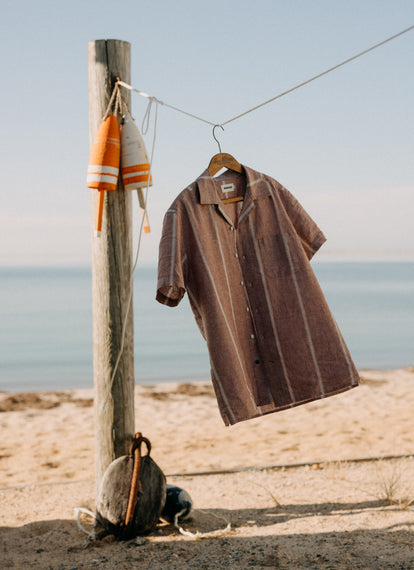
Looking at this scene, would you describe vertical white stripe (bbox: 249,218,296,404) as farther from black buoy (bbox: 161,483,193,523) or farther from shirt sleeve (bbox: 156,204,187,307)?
black buoy (bbox: 161,483,193,523)

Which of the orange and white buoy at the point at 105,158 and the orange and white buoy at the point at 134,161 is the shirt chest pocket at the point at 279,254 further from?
the orange and white buoy at the point at 105,158

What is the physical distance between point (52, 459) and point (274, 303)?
3184 mm

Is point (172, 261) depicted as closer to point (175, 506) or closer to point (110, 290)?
point (110, 290)

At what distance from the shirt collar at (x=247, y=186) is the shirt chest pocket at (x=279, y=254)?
0.22 m

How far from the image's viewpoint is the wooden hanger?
2740mm

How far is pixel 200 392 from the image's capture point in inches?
314

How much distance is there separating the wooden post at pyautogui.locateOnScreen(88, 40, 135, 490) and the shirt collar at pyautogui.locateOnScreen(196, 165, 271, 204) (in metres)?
0.80

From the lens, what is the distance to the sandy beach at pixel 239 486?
3.16m

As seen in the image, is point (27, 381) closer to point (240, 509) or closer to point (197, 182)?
point (240, 509)

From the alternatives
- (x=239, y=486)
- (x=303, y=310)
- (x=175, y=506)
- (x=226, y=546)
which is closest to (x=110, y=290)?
(x=303, y=310)

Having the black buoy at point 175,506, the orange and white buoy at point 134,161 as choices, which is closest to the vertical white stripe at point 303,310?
the orange and white buoy at point 134,161

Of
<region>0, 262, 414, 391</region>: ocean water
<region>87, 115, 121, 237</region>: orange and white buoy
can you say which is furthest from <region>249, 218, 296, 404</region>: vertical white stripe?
<region>0, 262, 414, 391</region>: ocean water

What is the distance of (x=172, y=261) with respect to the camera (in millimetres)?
2543

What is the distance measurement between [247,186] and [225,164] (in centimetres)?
16
